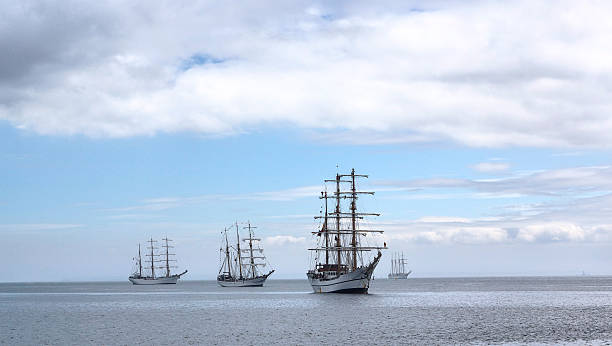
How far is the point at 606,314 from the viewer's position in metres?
92.0

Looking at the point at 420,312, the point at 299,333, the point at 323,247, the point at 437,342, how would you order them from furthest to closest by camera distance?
the point at 323,247 → the point at 420,312 → the point at 299,333 → the point at 437,342

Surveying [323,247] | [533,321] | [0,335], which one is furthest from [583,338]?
[323,247]

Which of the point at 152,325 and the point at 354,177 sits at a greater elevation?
the point at 354,177

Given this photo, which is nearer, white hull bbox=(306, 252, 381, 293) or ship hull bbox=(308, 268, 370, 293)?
white hull bbox=(306, 252, 381, 293)

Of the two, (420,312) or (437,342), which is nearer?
(437,342)

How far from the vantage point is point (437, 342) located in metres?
59.6

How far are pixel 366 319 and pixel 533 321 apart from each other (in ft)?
63.9

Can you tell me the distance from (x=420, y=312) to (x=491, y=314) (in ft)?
34.6

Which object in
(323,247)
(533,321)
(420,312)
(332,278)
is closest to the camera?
(533,321)

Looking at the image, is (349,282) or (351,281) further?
(349,282)

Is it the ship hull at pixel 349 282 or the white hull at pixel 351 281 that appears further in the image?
the ship hull at pixel 349 282

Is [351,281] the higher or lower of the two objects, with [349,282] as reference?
higher

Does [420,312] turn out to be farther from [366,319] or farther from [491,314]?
[366,319]

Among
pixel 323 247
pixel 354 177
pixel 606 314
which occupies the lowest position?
pixel 606 314
